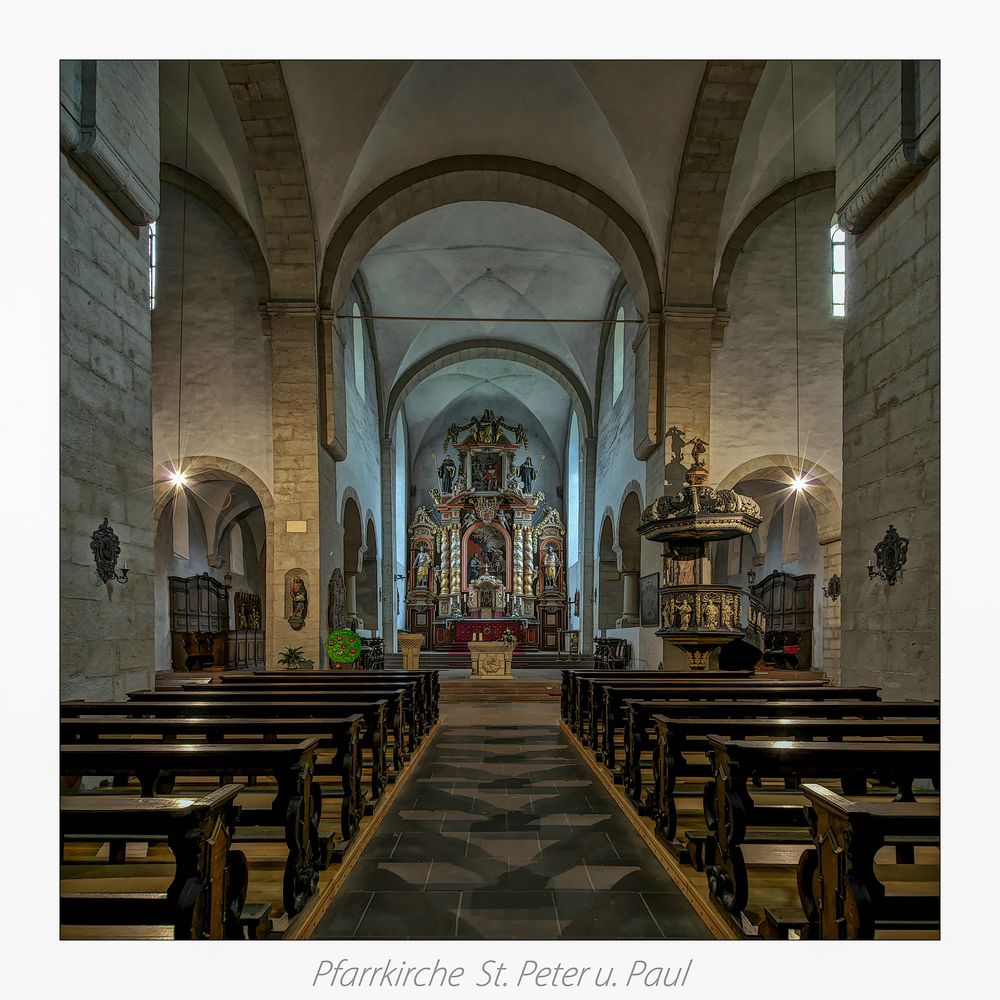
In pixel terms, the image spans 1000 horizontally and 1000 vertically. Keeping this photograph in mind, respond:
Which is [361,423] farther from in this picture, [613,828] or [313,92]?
[613,828]

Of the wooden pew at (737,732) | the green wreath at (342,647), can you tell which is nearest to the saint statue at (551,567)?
the green wreath at (342,647)

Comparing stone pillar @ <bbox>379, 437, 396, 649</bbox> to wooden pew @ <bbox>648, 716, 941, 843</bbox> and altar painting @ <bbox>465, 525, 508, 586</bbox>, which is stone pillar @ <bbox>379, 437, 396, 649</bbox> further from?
wooden pew @ <bbox>648, 716, 941, 843</bbox>

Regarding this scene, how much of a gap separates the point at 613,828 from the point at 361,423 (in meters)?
14.0

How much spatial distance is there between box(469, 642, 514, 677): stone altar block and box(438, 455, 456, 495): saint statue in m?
12.7

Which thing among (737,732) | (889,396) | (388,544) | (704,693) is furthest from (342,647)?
(388,544)

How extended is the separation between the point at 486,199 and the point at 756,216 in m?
4.34

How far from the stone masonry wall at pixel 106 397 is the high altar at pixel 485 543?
64.1ft

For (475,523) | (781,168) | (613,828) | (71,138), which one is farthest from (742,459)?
(475,523)

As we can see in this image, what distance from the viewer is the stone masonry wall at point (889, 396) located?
5.67 metres

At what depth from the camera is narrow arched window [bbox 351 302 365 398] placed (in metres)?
18.0

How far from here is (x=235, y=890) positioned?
2736 mm

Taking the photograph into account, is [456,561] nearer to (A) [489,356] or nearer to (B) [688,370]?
(A) [489,356]

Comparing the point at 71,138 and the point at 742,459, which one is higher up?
the point at 71,138

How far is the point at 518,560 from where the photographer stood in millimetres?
26875
